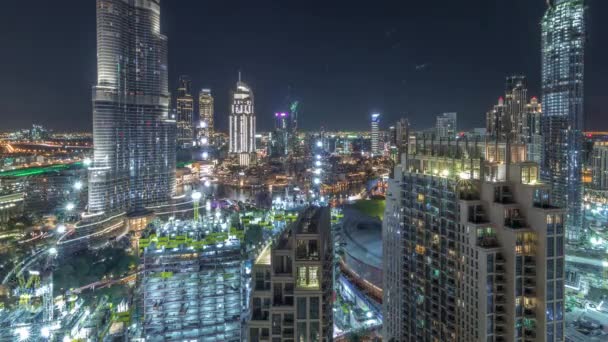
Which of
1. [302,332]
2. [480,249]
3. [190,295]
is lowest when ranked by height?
[190,295]

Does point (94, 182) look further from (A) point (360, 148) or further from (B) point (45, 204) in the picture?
(A) point (360, 148)

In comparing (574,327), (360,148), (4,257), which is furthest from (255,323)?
(360,148)

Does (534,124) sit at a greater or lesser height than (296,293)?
greater

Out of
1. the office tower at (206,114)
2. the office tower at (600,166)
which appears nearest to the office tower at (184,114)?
the office tower at (206,114)

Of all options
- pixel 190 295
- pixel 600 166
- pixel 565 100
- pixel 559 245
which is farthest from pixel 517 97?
pixel 190 295

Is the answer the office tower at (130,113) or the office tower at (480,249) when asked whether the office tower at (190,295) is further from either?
the office tower at (130,113)

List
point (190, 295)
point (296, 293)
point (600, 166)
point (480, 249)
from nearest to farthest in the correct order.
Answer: point (296, 293) < point (480, 249) < point (190, 295) < point (600, 166)

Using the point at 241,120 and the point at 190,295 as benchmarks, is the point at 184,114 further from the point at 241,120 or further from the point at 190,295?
the point at 190,295
